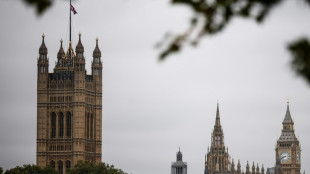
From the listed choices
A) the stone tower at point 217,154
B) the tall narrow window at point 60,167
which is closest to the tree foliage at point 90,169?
the tall narrow window at point 60,167

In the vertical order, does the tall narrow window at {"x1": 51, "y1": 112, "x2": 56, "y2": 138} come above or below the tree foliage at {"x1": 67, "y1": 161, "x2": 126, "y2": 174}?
above

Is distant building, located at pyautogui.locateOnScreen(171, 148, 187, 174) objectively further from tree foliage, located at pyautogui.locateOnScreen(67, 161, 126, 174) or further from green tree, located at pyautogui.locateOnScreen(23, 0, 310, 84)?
green tree, located at pyautogui.locateOnScreen(23, 0, 310, 84)

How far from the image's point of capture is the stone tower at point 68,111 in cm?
18000

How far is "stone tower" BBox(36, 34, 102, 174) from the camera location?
7087 inches

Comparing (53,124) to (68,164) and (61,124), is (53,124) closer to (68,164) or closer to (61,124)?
(61,124)

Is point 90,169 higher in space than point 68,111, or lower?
lower

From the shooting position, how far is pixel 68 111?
598 feet

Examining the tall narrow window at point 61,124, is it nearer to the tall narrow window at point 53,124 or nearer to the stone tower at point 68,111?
the stone tower at point 68,111

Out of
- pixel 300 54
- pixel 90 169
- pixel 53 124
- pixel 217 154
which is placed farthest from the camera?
pixel 217 154

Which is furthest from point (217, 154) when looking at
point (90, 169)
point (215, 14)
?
point (215, 14)

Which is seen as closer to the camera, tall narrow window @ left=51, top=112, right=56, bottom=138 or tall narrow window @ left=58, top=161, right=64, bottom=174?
tall narrow window @ left=58, top=161, right=64, bottom=174

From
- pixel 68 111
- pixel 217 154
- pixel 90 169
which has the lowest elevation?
pixel 90 169

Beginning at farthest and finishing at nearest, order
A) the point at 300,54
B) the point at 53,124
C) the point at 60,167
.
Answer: the point at 53,124, the point at 60,167, the point at 300,54

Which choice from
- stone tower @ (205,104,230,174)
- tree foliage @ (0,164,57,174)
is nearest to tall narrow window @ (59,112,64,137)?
tree foliage @ (0,164,57,174)
